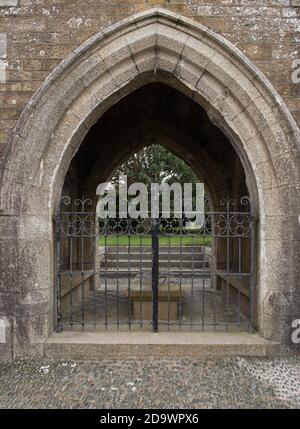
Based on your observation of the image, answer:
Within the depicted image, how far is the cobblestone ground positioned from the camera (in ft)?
9.13

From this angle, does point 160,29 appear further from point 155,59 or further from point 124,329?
point 124,329

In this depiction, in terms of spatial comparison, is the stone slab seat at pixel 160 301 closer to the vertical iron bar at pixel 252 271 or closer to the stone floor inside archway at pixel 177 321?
the stone floor inside archway at pixel 177 321

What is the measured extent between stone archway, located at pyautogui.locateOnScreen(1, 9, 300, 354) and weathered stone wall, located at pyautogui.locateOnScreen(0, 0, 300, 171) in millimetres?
148

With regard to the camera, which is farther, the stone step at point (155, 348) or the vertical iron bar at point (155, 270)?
the vertical iron bar at point (155, 270)

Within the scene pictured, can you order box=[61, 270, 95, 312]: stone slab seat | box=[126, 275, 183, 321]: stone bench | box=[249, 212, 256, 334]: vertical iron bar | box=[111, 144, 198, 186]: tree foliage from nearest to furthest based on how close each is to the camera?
box=[249, 212, 256, 334]: vertical iron bar
box=[126, 275, 183, 321]: stone bench
box=[61, 270, 95, 312]: stone slab seat
box=[111, 144, 198, 186]: tree foliage

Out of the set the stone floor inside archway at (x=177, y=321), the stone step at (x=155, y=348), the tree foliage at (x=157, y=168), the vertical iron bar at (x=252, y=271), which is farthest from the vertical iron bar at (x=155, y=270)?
the tree foliage at (x=157, y=168)

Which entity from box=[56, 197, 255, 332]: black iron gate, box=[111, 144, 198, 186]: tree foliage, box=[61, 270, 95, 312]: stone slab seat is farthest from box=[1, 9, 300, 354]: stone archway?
box=[111, 144, 198, 186]: tree foliage

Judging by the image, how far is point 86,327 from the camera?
4.25 meters

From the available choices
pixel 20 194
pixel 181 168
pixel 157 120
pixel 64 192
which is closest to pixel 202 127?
pixel 157 120

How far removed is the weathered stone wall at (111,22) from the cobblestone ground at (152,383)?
255 cm

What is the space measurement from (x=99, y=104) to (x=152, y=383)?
295 centimetres

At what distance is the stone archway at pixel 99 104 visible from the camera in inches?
143

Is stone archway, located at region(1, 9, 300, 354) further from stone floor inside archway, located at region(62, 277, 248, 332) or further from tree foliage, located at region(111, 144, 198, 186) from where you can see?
tree foliage, located at region(111, 144, 198, 186)

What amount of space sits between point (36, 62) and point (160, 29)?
4.60 feet
